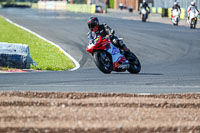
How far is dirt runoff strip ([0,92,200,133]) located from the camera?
269 inches

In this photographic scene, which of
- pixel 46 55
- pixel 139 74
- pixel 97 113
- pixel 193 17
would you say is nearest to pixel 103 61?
pixel 139 74

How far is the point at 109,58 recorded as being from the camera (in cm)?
1398

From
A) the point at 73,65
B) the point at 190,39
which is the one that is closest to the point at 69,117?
the point at 73,65

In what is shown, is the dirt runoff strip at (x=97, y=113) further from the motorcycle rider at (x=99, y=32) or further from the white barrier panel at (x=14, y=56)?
the white barrier panel at (x=14, y=56)

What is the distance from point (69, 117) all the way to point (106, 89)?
321 cm

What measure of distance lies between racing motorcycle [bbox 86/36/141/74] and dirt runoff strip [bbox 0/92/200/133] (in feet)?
14.1

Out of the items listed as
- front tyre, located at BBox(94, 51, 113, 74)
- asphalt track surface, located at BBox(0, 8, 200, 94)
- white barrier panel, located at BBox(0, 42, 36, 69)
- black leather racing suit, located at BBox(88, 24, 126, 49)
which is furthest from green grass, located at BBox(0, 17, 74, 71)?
black leather racing suit, located at BBox(88, 24, 126, 49)

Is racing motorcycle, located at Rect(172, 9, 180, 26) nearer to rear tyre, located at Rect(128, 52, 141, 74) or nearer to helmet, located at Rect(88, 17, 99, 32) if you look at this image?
rear tyre, located at Rect(128, 52, 141, 74)

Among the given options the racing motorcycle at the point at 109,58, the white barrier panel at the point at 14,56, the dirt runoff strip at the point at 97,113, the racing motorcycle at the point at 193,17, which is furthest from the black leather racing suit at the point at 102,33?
the racing motorcycle at the point at 193,17

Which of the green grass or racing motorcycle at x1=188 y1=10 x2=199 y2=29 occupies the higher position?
racing motorcycle at x1=188 y1=10 x2=199 y2=29

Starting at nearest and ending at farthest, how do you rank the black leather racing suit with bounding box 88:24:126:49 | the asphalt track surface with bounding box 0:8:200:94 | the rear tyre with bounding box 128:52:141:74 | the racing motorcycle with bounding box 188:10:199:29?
the asphalt track surface with bounding box 0:8:200:94, the black leather racing suit with bounding box 88:24:126:49, the rear tyre with bounding box 128:52:141:74, the racing motorcycle with bounding box 188:10:199:29

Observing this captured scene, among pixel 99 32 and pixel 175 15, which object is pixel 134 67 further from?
pixel 175 15

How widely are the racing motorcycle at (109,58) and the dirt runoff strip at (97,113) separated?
4299 millimetres

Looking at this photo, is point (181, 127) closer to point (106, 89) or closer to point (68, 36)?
point (106, 89)
